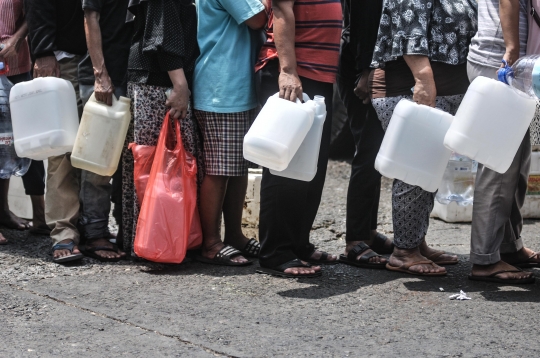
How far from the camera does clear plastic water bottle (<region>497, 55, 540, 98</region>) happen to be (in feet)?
11.5

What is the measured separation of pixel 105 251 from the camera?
4.44 m

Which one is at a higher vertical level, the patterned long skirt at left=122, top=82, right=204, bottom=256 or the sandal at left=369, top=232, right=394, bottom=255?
the patterned long skirt at left=122, top=82, right=204, bottom=256

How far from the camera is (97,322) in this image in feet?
10.9

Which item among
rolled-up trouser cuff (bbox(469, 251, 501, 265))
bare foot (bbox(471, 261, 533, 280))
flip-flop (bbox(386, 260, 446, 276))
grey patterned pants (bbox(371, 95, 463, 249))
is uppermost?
grey patterned pants (bbox(371, 95, 463, 249))

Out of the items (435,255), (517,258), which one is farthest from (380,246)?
(517,258)

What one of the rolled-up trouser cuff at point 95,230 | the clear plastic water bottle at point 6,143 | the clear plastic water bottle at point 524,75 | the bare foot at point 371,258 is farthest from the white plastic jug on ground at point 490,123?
the clear plastic water bottle at point 6,143

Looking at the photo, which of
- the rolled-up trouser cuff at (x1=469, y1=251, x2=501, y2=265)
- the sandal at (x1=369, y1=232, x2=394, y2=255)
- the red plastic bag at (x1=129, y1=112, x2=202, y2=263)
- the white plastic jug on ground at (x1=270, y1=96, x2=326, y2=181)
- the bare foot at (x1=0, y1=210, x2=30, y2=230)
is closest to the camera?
the white plastic jug on ground at (x1=270, y1=96, x2=326, y2=181)

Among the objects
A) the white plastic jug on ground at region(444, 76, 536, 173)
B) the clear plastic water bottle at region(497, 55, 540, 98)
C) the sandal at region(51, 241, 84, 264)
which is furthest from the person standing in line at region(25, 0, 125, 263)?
the clear plastic water bottle at region(497, 55, 540, 98)

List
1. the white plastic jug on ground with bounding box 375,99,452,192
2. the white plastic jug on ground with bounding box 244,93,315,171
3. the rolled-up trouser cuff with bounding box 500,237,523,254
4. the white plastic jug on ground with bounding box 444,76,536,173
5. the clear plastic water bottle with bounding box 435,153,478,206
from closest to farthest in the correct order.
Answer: the white plastic jug on ground with bounding box 444,76,536,173, the white plastic jug on ground with bounding box 244,93,315,171, the white plastic jug on ground with bounding box 375,99,452,192, the rolled-up trouser cuff with bounding box 500,237,523,254, the clear plastic water bottle with bounding box 435,153,478,206

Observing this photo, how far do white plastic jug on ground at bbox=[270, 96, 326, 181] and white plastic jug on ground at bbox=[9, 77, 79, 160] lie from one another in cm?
124

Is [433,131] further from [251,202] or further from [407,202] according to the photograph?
[251,202]

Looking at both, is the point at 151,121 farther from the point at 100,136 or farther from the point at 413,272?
the point at 413,272

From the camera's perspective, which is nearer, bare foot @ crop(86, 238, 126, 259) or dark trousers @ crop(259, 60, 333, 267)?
dark trousers @ crop(259, 60, 333, 267)

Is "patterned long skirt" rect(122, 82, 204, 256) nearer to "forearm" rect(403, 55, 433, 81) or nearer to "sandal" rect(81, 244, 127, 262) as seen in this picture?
"sandal" rect(81, 244, 127, 262)
